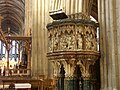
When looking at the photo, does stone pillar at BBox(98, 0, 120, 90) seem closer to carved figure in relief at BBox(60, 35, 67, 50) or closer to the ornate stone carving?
the ornate stone carving

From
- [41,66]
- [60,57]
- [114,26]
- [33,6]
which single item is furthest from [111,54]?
[33,6]

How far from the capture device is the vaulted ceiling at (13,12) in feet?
96.0

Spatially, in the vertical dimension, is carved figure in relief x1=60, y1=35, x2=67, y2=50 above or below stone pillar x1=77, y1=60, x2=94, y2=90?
above

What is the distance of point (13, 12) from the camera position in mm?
33406

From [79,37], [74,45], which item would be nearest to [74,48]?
[74,45]

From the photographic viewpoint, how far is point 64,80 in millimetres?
7887

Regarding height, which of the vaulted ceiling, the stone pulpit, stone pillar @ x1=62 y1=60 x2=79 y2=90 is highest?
the vaulted ceiling

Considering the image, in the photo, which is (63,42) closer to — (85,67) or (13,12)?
(85,67)

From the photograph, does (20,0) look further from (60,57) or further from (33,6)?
(60,57)

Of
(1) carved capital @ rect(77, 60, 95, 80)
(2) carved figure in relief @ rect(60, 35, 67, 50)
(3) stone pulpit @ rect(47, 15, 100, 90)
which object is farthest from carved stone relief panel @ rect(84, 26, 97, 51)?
(2) carved figure in relief @ rect(60, 35, 67, 50)

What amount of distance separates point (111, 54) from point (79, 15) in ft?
6.33

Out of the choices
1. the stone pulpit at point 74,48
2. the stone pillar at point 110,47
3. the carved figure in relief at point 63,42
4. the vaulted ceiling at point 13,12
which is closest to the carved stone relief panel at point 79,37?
the stone pulpit at point 74,48

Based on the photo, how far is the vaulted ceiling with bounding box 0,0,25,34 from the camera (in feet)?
96.0

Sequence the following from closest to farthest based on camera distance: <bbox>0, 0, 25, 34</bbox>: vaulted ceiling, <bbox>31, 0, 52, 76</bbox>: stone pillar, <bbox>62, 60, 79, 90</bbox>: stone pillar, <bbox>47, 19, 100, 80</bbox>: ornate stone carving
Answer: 1. <bbox>47, 19, 100, 80</bbox>: ornate stone carving
2. <bbox>62, 60, 79, 90</bbox>: stone pillar
3. <bbox>31, 0, 52, 76</bbox>: stone pillar
4. <bbox>0, 0, 25, 34</bbox>: vaulted ceiling
